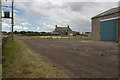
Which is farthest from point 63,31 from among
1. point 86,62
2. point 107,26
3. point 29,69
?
point 29,69

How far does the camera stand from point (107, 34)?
2136cm

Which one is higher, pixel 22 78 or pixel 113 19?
pixel 113 19

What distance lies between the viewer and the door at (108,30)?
20.0m

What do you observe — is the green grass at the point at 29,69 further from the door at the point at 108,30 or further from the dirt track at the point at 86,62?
the door at the point at 108,30

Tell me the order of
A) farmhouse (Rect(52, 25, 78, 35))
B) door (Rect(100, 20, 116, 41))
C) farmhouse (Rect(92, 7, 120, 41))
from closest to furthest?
farmhouse (Rect(92, 7, 120, 41)) < door (Rect(100, 20, 116, 41)) < farmhouse (Rect(52, 25, 78, 35))

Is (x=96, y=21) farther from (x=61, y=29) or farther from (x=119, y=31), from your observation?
(x=61, y=29)

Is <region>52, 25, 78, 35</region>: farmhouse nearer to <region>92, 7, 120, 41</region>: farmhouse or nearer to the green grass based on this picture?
<region>92, 7, 120, 41</region>: farmhouse

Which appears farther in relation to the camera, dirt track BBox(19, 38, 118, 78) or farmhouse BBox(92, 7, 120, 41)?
farmhouse BBox(92, 7, 120, 41)

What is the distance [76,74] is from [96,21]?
24.1 m

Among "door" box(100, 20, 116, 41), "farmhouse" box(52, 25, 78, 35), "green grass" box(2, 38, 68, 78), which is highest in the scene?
"farmhouse" box(52, 25, 78, 35)

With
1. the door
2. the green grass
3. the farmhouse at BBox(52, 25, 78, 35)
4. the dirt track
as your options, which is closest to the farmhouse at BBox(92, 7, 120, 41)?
the door

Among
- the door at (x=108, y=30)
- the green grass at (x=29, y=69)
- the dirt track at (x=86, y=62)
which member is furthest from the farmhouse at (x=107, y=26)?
the green grass at (x=29, y=69)

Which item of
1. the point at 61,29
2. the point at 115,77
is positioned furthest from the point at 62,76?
the point at 61,29

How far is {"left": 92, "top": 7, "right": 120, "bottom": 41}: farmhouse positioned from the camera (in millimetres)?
19492
